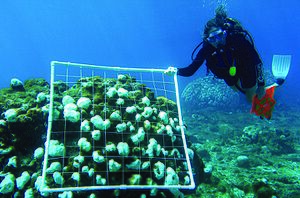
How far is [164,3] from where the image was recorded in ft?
379

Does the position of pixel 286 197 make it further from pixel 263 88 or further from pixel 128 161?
pixel 128 161

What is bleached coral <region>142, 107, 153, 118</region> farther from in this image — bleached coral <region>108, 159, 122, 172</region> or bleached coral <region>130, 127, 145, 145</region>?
bleached coral <region>108, 159, 122, 172</region>

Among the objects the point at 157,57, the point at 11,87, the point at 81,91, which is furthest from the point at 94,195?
the point at 157,57

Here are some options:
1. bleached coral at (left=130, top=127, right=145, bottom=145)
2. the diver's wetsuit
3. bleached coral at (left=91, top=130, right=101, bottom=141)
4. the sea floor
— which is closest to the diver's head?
the diver's wetsuit

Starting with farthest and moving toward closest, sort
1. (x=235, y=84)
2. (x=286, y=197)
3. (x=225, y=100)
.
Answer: (x=225, y=100) < (x=235, y=84) < (x=286, y=197)

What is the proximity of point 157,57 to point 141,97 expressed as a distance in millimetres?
98209

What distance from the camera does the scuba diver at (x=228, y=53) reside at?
5.74 metres

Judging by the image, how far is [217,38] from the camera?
18.6 ft

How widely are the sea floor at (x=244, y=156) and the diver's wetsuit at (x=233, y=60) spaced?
1.96 m

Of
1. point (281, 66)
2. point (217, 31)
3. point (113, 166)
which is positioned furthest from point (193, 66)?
point (113, 166)

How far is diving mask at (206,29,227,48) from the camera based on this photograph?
563 centimetres

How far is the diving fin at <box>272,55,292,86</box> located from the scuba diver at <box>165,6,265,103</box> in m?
0.53

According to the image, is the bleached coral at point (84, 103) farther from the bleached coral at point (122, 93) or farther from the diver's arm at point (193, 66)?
the diver's arm at point (193, 66)

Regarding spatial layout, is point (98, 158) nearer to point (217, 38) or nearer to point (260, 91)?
point (217, 38)
